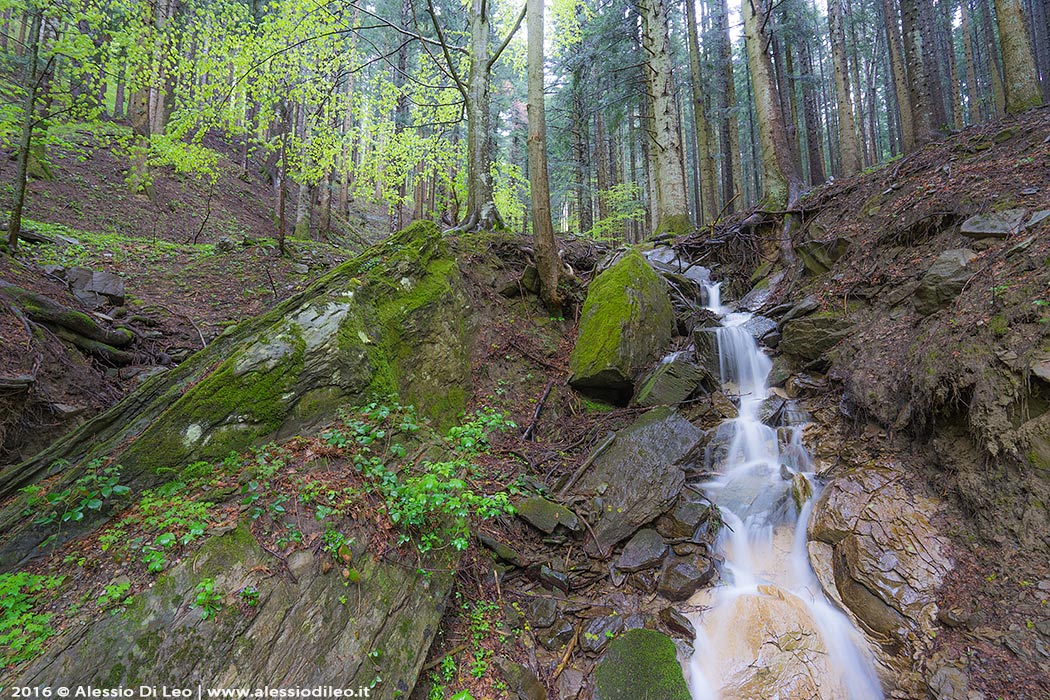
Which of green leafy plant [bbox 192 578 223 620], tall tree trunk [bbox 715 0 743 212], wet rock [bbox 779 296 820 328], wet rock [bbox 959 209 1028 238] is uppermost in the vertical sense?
tall tree trunk [bbox 715 0 743 212]

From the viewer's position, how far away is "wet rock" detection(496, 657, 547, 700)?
3.48 m

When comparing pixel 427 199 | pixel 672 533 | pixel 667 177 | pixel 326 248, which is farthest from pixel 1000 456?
pixel 427 199

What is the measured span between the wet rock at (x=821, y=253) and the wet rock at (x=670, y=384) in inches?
125

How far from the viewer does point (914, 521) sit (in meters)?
4.02

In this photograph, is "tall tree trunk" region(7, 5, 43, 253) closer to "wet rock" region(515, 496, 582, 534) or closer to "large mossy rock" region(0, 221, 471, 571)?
"large mossy rock" region(0, 221, 471, 571)

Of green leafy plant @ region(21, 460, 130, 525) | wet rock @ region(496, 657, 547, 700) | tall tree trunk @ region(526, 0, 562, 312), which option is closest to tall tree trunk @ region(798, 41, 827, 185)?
tall tree trunk @ region(526, 0, 562, 312)

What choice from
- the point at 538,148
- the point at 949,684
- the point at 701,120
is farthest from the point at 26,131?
the point at 701,120

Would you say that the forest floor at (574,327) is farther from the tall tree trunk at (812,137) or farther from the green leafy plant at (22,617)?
the tall tree trunk at (812,137)

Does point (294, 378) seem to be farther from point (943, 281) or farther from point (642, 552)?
point (943, 281)

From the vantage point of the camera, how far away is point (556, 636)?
13.0 feet

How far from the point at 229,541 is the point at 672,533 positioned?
4151 millimetres

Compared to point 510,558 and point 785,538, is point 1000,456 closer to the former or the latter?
point 785,538

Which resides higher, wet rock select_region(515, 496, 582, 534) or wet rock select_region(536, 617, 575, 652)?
wet rock select_region(515, 496, 582, 534)

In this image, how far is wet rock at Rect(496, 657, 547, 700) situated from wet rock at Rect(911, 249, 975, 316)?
5.81m
